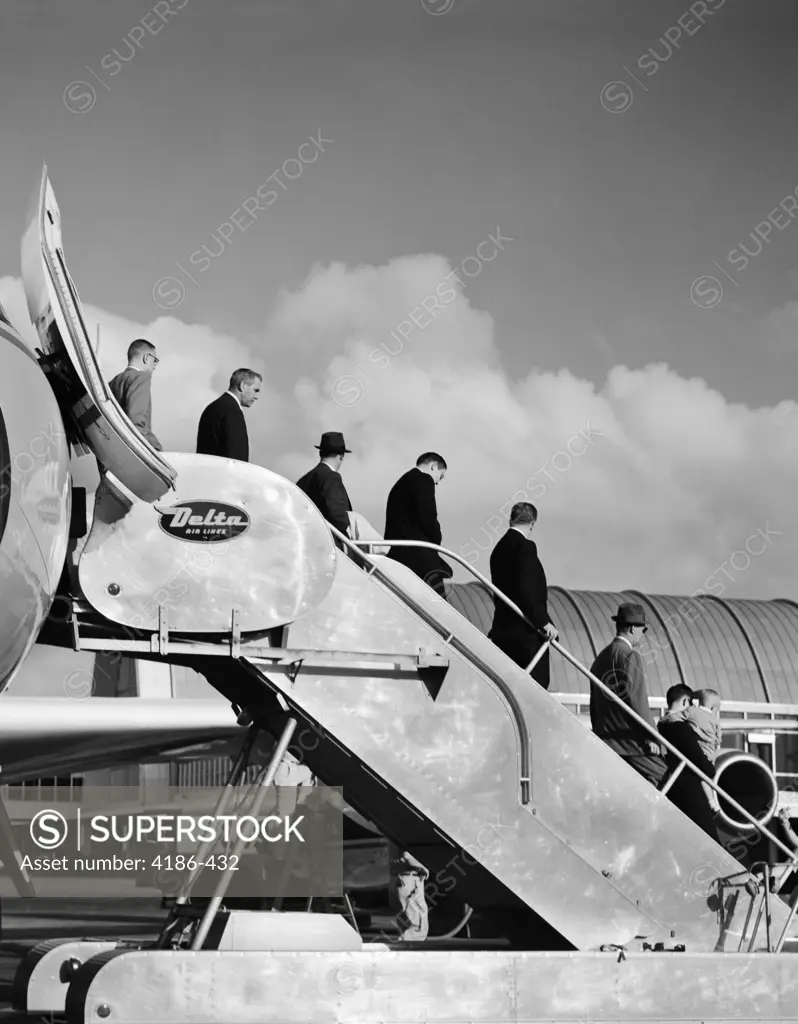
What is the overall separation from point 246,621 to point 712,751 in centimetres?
456

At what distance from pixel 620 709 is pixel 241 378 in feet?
13.1

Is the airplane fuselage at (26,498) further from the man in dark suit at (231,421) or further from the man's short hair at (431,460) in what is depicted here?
the man's short hair at (431,460)

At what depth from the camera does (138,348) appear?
31.7ft

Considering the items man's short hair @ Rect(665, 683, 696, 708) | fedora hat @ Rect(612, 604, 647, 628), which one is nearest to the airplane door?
fedora hat @ Rect(612, 604, 647, 628)

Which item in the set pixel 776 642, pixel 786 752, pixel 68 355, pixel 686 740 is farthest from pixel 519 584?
pixel 776 642

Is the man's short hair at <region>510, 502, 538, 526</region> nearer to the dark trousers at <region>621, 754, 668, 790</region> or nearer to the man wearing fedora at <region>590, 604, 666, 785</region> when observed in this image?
the man wearing fedora at <region>590, 604, 666, 785</region>

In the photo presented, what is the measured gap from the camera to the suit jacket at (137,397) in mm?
9500

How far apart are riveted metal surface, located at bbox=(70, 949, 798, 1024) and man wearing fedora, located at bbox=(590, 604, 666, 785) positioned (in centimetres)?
182

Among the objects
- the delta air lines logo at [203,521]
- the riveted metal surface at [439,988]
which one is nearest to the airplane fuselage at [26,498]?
the delta air lines logo at [203,521]

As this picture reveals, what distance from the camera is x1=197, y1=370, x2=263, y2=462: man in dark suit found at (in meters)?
9.84

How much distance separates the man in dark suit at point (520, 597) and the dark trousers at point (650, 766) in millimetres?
955

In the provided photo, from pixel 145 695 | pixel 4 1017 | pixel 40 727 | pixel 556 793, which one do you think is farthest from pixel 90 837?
pixel 556 793

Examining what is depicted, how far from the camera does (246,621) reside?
8.85 meters

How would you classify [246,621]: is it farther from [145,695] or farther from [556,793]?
[145,695]
